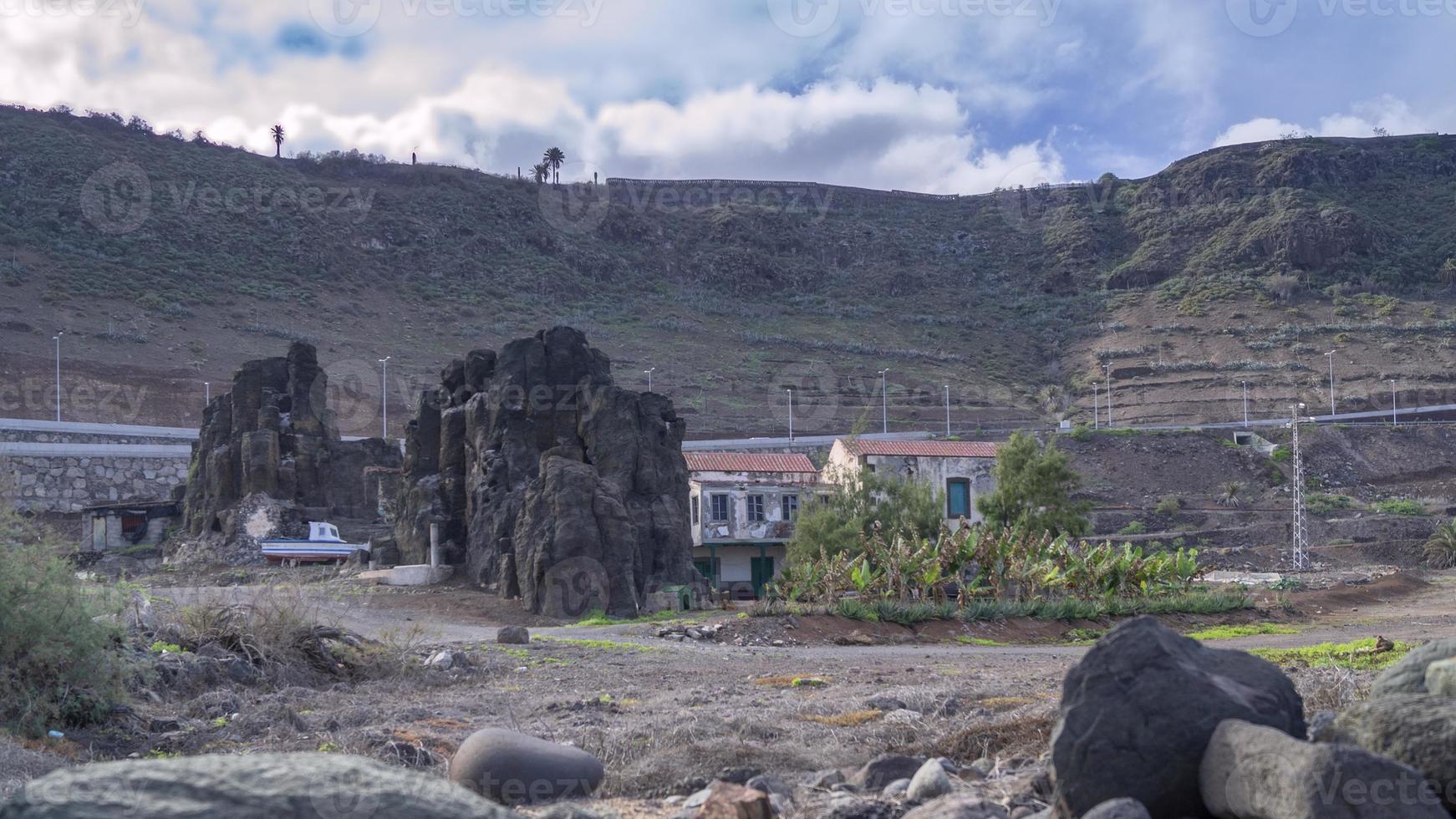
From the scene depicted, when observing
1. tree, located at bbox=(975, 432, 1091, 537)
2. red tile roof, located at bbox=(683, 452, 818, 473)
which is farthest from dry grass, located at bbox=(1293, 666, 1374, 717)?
red tile roof, located at bbox=(683, 452, 818, 473)

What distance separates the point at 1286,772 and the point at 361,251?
11334 centimetres

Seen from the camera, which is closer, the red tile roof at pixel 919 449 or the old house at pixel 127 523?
the old house at pixel 127 523

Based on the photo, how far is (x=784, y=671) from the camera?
57.6ft

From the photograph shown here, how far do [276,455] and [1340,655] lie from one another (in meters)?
33.3

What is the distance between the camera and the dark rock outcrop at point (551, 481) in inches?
1131

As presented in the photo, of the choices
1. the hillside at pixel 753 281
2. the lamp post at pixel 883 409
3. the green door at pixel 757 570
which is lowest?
the green door at pixel 757 570

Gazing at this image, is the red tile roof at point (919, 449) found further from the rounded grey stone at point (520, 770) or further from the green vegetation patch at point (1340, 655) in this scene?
the rounded grey stone at point (520, 770)

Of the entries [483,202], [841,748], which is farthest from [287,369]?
[483,202]

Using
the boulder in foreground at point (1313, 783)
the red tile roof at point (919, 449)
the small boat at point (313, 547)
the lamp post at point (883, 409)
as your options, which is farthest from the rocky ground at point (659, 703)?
the lamp post at point (883, 409)

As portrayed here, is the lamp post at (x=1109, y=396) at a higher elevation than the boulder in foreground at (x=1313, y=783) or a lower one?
higher

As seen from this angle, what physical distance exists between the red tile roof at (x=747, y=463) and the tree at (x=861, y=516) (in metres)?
5.91

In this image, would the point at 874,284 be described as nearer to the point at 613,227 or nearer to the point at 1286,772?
the point at 613,227

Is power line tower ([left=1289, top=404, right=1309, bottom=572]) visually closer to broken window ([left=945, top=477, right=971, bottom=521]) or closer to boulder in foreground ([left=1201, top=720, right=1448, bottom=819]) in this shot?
broken window ([left=945, top=477, right=971, bottom=521])

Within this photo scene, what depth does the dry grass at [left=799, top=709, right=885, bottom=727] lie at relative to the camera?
1138 cm
